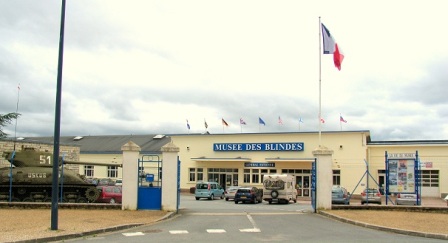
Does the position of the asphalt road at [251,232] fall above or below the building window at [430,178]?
below

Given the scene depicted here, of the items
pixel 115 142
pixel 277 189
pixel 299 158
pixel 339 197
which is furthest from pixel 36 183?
pixel 115 142

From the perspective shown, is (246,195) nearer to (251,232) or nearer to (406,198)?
(406,198)

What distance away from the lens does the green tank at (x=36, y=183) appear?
2778 cm

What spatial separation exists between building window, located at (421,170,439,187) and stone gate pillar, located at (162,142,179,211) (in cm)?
3260

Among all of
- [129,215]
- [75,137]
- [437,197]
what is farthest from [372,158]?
[75,137]

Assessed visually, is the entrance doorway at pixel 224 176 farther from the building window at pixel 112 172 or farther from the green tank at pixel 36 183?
the green tank at pixel 36 183

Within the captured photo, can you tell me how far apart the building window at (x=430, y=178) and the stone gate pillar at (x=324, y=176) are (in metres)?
28.6

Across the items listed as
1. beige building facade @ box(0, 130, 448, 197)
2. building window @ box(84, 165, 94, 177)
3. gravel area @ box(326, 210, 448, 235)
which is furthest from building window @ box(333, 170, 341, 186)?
building window @ box(84, 165, 94, 177)

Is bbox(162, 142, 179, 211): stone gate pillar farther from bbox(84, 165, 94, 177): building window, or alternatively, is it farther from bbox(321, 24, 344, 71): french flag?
bbox(84, 165, 94, 177): building window

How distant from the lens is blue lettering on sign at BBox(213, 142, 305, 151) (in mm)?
51344

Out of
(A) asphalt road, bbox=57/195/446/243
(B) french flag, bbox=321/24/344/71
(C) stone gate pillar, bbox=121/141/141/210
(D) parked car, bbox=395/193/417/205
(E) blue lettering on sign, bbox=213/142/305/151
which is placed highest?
(B) french flag, bbox=321/24/344/71

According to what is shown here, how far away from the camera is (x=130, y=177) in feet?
71.0

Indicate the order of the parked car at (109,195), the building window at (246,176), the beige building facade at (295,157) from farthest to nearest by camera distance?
the building window at (246,176) → the beige building facade at (295,157) → the parked car at (109,195)

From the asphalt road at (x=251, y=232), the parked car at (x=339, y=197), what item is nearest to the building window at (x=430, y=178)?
the parked car at (x=339, y=197)
